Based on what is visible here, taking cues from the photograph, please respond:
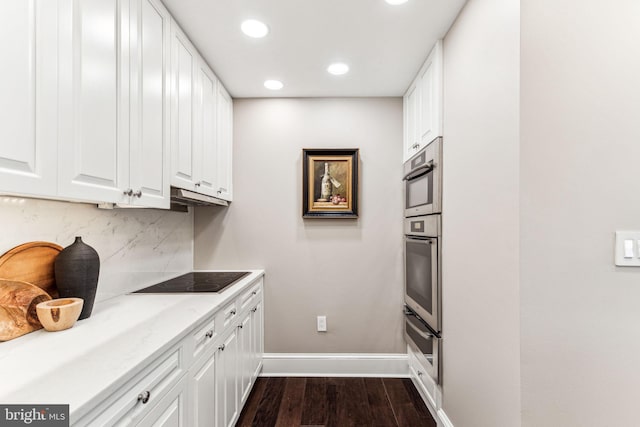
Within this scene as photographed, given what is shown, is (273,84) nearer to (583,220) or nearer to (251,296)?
(251,296)

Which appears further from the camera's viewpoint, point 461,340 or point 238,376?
point 238,376

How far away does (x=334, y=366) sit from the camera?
2.78 m

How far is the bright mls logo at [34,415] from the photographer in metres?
0.66

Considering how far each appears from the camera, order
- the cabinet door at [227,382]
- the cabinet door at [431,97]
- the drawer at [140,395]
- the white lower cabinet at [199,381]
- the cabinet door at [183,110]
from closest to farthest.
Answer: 1. the drawer at [140,395]
2. the white lower cabinet at [199,381]
3. the cabinet door at [227,382]
4. the cabinet door at [183,110]
5. the cabinet door at [431,97]

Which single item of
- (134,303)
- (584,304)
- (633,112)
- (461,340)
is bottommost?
(461,340)

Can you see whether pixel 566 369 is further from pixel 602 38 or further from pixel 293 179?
pixel 293 179

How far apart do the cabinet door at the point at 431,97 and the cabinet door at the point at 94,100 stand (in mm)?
1717

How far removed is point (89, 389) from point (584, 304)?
1.60 metres

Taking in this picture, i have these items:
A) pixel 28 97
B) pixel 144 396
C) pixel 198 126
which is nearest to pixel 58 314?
pixel 144 396

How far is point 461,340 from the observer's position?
1726mm

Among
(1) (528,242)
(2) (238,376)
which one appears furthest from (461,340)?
(2) (238,376)

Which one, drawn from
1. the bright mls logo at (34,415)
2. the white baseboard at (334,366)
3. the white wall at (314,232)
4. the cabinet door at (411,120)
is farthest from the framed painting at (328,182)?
the bright mls logo at (34,415)

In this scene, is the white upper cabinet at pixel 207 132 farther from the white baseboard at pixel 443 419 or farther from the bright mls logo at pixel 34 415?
the white baseboard at pixel 443 419

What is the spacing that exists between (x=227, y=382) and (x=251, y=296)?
677 mm
